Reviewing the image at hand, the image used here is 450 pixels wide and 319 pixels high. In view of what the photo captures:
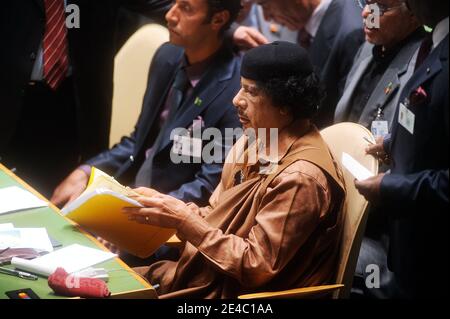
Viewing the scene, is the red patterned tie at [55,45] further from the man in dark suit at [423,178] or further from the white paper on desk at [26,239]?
the man in dark suit at [423,178]

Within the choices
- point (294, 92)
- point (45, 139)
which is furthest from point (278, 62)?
point (45, 139)

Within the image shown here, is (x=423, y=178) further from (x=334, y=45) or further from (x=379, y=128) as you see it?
(x=334, y=45)

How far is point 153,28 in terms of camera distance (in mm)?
4238

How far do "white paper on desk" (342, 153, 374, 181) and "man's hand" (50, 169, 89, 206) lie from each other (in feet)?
4.59

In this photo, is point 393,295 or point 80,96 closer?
point 393,295

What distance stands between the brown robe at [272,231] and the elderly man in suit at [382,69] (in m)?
0.40

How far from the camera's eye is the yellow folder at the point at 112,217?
2.76 m

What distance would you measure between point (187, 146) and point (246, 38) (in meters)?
0.55

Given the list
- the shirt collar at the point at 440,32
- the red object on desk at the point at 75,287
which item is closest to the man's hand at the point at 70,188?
the red object on desk at the point at 75,287

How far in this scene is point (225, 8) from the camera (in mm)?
3641

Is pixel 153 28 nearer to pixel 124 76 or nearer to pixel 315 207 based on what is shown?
pixel 124 76

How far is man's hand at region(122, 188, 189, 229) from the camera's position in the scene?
9.14 ft

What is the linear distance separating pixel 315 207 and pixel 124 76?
190 centimetres
